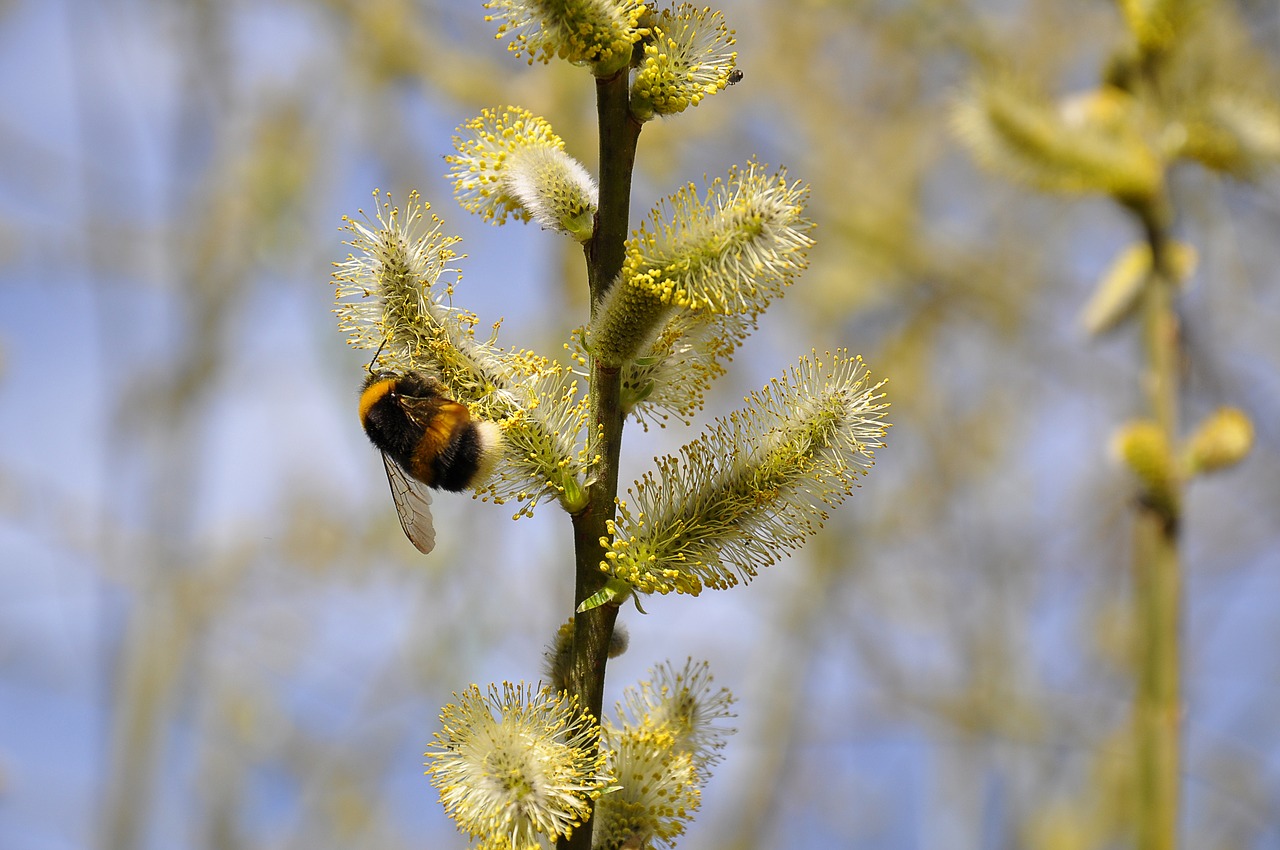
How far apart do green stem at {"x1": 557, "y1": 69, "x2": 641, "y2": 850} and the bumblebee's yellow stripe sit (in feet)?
2.37

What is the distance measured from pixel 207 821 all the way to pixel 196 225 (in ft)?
7.44

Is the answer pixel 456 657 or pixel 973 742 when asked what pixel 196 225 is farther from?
pixel 973 742

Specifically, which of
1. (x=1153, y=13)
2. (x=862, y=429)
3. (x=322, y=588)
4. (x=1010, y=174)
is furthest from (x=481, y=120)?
(x=322, y=588)

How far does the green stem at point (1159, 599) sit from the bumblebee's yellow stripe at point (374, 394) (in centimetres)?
145

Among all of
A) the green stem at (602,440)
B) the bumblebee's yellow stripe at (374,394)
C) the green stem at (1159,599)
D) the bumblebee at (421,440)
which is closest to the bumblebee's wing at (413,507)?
the bumblebee at (421,440)

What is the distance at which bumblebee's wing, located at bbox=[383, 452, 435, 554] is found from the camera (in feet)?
6.31

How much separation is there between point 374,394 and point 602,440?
0.78m

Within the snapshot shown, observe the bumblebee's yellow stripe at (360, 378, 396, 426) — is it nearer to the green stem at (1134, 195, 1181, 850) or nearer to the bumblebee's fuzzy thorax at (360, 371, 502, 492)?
the bumblebee's fuzzy thorax at (360, 371, 502, 492)

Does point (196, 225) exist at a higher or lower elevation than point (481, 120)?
higher

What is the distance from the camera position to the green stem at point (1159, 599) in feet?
7.12

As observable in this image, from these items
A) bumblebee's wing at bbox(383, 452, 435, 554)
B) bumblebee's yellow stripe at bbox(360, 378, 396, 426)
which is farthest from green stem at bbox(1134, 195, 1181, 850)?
bumblebee's yellow stripe at bbox(360, 378, 396, 426)

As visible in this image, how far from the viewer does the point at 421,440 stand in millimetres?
1714

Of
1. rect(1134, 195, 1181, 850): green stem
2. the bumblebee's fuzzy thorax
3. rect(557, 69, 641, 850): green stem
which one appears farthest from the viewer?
rect(1134, 195, 1181, 850): green stem

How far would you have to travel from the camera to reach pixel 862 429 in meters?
1.32
